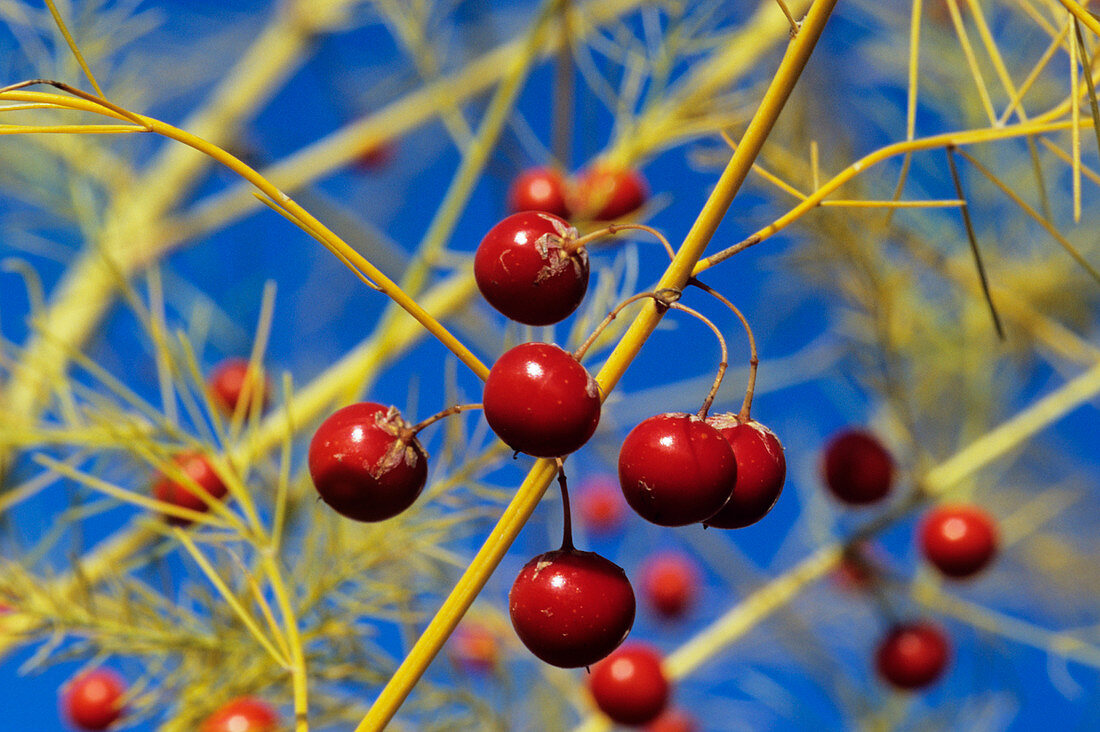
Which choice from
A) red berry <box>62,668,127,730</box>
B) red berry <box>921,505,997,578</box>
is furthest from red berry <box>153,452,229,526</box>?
red berry <box>921,505,997,578</box>

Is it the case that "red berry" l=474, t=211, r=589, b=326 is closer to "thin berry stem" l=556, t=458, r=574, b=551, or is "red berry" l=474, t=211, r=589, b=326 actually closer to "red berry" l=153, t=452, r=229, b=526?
"thin berry stem" l=556, t=458, r=574, b=551

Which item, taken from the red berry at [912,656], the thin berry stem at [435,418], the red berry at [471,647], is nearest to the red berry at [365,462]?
the thin berry stem at [435,418]

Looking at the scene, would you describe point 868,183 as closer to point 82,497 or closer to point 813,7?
point 813,7

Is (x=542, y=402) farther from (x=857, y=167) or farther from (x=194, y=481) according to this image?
(x=194, y=481)

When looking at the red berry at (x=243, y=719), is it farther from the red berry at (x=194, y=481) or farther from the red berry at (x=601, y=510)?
the red berry at (x=601, y=510)

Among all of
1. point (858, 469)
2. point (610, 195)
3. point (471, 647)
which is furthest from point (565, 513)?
point (471, 647)

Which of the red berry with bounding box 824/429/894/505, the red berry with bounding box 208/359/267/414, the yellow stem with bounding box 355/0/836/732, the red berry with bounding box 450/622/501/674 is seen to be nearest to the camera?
the yellow stem with bounding box 355/0/836/732
